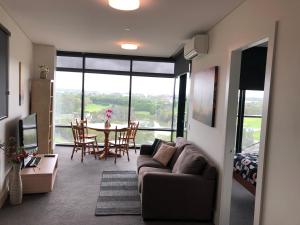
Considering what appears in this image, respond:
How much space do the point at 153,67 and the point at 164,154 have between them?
11.2 feet

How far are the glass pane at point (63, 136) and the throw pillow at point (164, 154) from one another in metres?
3.49

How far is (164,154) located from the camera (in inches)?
177

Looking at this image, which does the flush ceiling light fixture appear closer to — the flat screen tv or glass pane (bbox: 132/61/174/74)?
the flat screen tv

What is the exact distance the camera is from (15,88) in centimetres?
427

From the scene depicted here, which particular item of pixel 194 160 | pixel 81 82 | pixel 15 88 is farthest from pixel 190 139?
pixel 81 82

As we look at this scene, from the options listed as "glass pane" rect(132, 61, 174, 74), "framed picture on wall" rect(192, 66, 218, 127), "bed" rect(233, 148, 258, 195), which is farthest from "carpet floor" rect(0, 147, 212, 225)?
"glass pane" rect(132, 61, 174, 74)

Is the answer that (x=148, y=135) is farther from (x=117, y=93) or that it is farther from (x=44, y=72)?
(x=44, y=72)

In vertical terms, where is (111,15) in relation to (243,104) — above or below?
above

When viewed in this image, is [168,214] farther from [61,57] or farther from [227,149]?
[61,57]

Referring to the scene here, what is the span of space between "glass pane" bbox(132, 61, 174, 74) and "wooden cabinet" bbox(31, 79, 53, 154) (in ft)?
8.14

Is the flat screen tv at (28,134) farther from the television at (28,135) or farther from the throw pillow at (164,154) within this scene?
the throw pillow at (164,154)

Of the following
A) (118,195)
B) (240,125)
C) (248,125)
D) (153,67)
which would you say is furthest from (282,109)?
(153,67)

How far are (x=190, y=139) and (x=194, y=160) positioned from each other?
148cm

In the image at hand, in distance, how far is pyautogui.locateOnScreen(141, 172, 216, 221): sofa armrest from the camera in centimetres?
323
